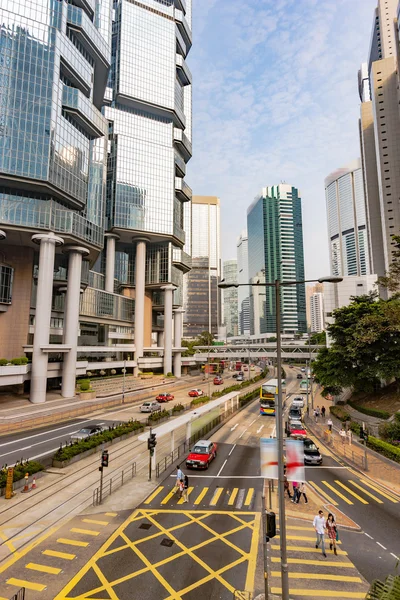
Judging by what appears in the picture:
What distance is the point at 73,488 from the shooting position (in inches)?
816

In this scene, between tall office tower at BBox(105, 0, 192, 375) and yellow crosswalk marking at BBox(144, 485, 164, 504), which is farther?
tall office tower at BBox(105, 0, 192, 375)

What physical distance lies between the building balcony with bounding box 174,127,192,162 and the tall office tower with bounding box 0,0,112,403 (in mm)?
34769

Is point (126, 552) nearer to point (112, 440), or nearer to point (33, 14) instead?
→ point (112, 440)

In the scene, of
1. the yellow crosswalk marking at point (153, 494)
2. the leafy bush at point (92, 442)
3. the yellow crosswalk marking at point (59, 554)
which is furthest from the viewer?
the leafy bush at point (92, 442)

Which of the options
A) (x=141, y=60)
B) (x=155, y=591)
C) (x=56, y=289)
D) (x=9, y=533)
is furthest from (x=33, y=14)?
(x=155, y=591)

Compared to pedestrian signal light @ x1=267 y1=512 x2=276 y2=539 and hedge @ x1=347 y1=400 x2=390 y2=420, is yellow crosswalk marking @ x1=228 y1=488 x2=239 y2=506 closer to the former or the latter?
pedestrian signal light @ x1=267 y1=512 x2=276 y2=539

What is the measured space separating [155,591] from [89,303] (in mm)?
72325

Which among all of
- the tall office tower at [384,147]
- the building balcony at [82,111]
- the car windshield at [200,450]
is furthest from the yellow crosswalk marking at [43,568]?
the tall office tower at [384,147]

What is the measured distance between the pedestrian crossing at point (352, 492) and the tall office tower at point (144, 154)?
66648 mm

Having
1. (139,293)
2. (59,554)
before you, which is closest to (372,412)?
(59,554)

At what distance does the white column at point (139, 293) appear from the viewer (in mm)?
85000

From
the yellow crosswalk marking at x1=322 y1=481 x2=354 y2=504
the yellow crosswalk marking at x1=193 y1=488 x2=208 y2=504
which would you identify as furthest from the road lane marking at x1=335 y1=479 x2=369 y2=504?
the yellow crosswalk marking at x1=193 y1=488 x2=208 y2=504

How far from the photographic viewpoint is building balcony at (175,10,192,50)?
97.8 metres

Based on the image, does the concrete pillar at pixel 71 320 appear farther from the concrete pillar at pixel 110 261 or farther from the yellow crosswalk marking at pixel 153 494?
the yellow crosswalk marking at pixel 153 494
